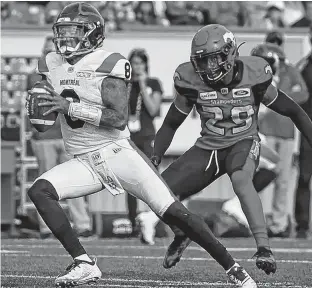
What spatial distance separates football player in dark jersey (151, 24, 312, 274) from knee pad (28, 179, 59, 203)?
105 cm

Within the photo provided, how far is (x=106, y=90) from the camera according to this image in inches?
223

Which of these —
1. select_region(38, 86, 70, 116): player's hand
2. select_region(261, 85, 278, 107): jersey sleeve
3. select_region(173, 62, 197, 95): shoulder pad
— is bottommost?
select_region(261, 85, 278, 107): jersey sleeve

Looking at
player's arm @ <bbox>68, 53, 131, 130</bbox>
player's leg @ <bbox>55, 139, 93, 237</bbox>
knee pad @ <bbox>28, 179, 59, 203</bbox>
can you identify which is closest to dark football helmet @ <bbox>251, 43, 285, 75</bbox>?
player's leg @ <bbox>55, 139, 93, 237</bbox>

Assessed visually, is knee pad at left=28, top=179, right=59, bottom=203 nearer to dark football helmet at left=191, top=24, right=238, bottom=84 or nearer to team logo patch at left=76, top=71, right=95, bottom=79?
team logo patch at left=76, top=71, right=95, bottom=79

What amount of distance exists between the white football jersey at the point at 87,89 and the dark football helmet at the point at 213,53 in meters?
0.64

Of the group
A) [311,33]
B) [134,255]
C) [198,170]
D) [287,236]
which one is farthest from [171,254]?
[311,33]

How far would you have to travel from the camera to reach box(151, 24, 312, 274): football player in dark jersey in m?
6.27

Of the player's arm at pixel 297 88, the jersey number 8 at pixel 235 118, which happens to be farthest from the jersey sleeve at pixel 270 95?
the player's arm at pixel 297 88

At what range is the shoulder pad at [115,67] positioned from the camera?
569 centimetres

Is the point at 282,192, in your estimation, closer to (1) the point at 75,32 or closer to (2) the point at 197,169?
(2) the point at 197,169

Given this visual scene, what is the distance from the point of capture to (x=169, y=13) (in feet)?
39.8

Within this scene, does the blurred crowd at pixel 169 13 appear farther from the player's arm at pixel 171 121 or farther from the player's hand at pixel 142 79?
the player's arm at pixel 171 121

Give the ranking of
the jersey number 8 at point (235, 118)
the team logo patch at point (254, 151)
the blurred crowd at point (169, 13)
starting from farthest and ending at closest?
the blurred crowd at point (169, 13) < the jersey number 8 at point (235, 118) < the team logo patch at point (254, 151)

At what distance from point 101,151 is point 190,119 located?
212 inches
